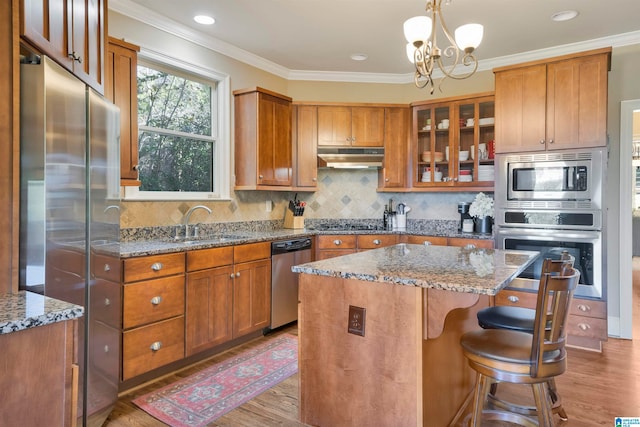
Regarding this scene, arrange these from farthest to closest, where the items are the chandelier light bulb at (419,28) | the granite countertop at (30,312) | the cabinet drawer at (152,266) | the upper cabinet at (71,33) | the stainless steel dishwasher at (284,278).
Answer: the stainless steel dishwasher at (284,278)
the cabinet drawer at (152,266)
the chandelier light bulb at (419,28)
the upper cabinet at (71,33)
the granite countertop at (30,312)

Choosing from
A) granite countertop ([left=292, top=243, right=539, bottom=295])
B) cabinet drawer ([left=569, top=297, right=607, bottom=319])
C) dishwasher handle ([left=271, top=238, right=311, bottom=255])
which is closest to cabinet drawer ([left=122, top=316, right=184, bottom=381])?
dishwasher handle ([left=271, top=238, right=311, bottom=255])

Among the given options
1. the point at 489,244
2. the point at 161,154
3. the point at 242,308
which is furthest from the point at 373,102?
the point at 242,308

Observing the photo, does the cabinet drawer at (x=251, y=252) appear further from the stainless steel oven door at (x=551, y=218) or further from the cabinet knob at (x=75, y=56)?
the stainless steel oven door at (x=551, y=218)

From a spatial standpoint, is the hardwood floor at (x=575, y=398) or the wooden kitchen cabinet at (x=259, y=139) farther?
the wooden kitchen cabinet at (x=259, y=139)

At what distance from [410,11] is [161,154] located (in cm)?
242

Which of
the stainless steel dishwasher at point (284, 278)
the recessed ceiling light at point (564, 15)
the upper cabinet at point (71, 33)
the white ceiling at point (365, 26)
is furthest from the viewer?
the stainless steel dishwasher at point (284, 278)

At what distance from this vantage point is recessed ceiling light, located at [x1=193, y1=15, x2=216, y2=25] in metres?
3.37

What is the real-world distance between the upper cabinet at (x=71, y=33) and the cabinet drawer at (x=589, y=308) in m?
3.79

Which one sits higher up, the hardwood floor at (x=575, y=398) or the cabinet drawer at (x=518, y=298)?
the cabinet drawer at (x=518, y=298)

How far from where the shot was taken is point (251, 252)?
3.46 metres

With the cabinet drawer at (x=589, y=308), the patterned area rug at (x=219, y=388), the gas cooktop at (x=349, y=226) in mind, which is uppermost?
the gas cooktop at (x=349, y=226)

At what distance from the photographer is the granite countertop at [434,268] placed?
1.63 meters

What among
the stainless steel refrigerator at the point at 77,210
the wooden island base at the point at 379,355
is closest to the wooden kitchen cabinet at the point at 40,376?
the stainless steel refrigerator at the point at 77,210

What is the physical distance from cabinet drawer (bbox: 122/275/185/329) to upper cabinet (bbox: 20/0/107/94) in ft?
4.01
